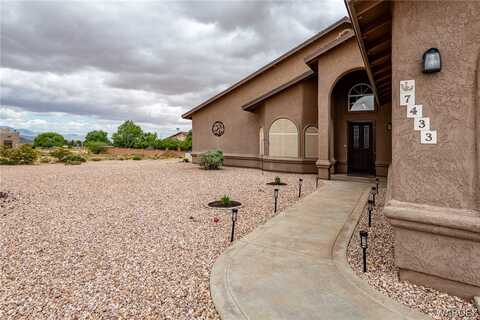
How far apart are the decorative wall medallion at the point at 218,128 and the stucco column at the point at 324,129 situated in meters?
8.65

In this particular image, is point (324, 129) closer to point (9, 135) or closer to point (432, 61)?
point (432, 61)

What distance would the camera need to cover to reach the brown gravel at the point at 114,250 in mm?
3221

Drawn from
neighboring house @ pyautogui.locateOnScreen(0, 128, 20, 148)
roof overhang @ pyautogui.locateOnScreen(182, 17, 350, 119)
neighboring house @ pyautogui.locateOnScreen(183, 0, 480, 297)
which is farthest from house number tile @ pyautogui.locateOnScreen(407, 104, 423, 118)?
neighboring house @ pyautogui.locateOnScreen(0, 128, 20, 148)

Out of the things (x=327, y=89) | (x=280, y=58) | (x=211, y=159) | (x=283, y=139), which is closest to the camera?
(x=327, y=89)

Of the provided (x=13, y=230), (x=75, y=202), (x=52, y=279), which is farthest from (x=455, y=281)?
(x=75, y=202)

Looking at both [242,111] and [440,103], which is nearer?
[440,103]

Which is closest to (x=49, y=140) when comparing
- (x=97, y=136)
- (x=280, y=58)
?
(x=97, y=136)

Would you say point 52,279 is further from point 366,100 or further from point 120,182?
point 366,100

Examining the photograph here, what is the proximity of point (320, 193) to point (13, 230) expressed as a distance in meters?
8.83

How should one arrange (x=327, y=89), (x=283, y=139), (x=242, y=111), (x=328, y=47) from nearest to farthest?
(x=328, y=47), (x=327, y=89), (x=283, y=139), (x=242, y=111)

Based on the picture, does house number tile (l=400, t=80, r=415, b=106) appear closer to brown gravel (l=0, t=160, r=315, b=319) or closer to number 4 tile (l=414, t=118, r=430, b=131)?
number 4 tile (l=414, t=118, r=430, b=131)

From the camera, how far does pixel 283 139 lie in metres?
15.0

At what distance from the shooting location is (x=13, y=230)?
589cm

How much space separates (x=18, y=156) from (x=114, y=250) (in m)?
22.0
